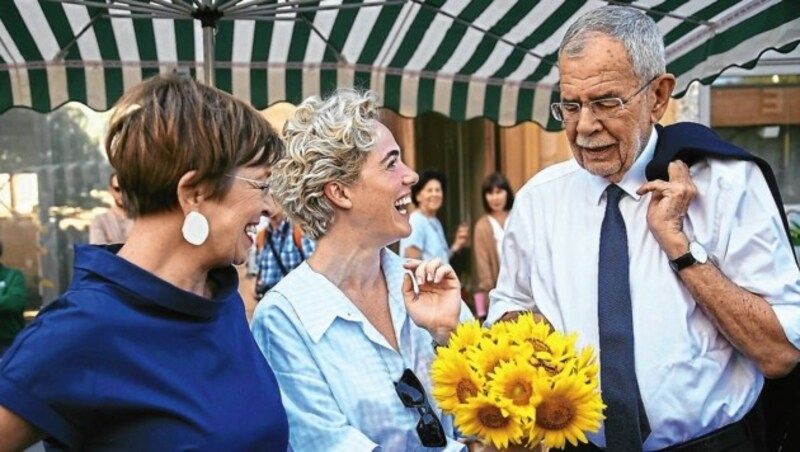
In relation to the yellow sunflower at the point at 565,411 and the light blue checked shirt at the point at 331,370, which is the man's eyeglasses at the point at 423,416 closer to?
the light blue checked shirt at the point at 331,370

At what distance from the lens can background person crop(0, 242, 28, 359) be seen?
6.80 metres

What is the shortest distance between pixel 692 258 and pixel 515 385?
25.7 inches

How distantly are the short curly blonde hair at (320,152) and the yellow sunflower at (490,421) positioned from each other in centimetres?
83

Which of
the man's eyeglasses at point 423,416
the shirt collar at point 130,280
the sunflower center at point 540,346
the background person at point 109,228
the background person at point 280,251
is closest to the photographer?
the shirt collar at point 130,280

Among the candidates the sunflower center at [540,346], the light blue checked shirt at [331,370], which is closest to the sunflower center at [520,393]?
the sunflower center at [540,346]

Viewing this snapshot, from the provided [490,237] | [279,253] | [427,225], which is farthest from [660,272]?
[490,237]

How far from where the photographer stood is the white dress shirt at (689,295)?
2.54 m

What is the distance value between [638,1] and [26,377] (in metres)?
2.94

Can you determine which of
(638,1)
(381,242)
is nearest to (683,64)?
(638,1)

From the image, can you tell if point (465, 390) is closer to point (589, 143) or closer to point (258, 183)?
point (258, 183)

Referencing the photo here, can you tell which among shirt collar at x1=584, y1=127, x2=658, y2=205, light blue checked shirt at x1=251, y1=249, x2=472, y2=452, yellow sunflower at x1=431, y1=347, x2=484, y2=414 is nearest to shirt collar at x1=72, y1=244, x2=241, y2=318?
light blue checked shirt at x1=251, y1=249, x2=472, y2=452

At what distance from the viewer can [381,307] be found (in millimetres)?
2859

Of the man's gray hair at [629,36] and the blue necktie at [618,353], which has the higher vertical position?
the man's gray hair at [629,36]

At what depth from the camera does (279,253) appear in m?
7.10
